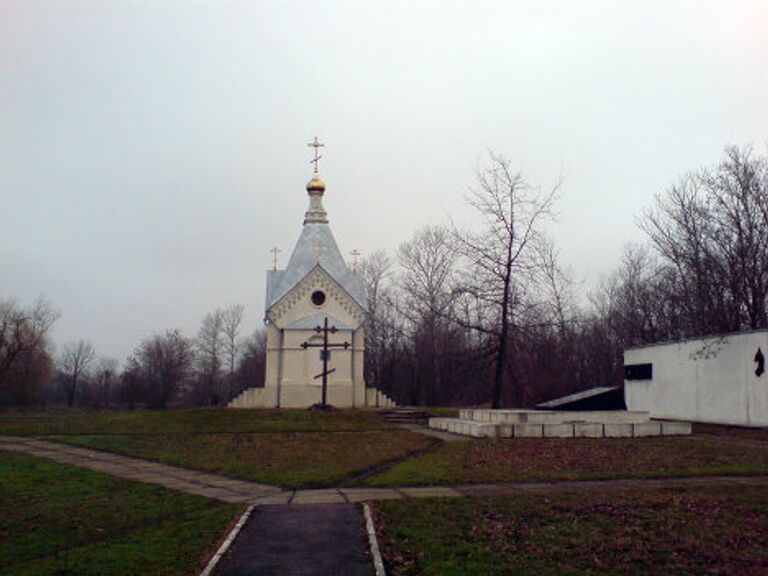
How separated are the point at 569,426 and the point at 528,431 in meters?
1.18

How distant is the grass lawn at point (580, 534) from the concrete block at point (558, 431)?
8.91 m

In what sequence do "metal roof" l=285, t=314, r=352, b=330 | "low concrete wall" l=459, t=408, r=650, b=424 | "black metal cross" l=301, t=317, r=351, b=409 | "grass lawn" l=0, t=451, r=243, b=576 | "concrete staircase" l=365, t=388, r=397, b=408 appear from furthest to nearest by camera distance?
"concrete staircase" l=365, t=388, r=397, b=408, "metal roof" l=285, t=314, r=352, b=330, "black metal cross" l=301, t=317, r=351, b=409, "low concrete wall" l=459, t=408, r=650, b=424, "grass lawn" l=0, t=451, r=243, b=576

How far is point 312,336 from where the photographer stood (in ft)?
122

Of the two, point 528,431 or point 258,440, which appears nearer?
point 528,431

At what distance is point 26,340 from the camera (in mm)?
53750

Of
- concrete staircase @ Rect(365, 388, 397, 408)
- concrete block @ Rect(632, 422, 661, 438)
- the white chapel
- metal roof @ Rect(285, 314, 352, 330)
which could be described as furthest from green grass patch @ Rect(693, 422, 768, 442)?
metal roof @ Rect(285, 314, 352, 330)

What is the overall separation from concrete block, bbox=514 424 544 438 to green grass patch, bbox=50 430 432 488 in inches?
100

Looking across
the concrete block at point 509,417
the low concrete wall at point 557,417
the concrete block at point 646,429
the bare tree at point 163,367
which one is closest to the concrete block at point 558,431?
the low concrete wall at point 557,417

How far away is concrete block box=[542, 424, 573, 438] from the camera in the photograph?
Answer: 19750 mm

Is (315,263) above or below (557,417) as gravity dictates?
above

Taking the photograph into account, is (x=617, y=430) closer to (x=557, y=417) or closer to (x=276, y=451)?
(x=557, y=417)

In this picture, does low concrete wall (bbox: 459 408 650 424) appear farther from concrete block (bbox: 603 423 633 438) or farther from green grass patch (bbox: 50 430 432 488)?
green grass patch (bbox: 50 430 432 488)

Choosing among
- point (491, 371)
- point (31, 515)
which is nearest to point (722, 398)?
point (491, 371)

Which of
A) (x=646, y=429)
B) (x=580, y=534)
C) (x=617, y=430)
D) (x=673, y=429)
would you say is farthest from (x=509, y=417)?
(x=580, y=534)
